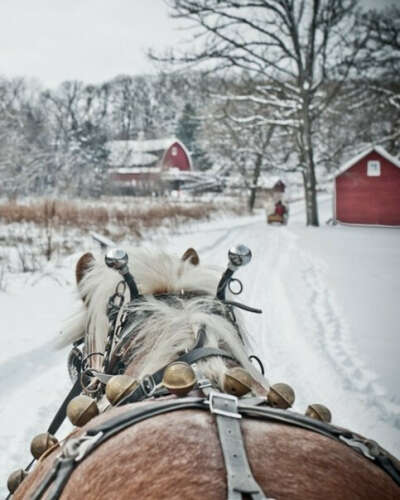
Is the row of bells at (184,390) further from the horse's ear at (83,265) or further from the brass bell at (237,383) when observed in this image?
the horse's ear at (83,265)

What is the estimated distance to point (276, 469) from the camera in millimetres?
620

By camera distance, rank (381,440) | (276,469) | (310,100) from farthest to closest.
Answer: (310,100)
(381,440)
(276,469)

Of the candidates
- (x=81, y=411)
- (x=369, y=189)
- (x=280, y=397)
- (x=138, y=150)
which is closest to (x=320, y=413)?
(x=280, y=397)

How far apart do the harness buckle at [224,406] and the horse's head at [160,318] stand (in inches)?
5.8

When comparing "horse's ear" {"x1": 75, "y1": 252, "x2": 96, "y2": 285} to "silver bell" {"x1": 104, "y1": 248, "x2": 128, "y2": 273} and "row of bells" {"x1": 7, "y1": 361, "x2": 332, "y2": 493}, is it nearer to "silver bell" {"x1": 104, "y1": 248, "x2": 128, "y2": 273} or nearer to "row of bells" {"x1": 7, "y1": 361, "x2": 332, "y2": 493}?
"silver bell" {"x1": 104, "y1": 248, "x2": 128, "y2": 273}

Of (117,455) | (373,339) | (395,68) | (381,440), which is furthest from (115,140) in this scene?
(117,455)

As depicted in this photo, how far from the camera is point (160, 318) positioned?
1.26 metres

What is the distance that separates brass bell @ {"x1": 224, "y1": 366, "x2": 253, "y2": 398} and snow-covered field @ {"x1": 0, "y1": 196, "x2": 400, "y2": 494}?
1194mm

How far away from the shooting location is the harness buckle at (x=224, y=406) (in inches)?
28.0

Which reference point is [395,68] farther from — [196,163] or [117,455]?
[196,163]

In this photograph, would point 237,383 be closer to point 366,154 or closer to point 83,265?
point 83,265

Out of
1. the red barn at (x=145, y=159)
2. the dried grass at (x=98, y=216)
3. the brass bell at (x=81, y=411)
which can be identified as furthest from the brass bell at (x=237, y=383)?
the red barn at (x=145, y=159)

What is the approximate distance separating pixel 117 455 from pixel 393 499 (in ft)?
1.47

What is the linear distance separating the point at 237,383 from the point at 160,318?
439 millimetres
